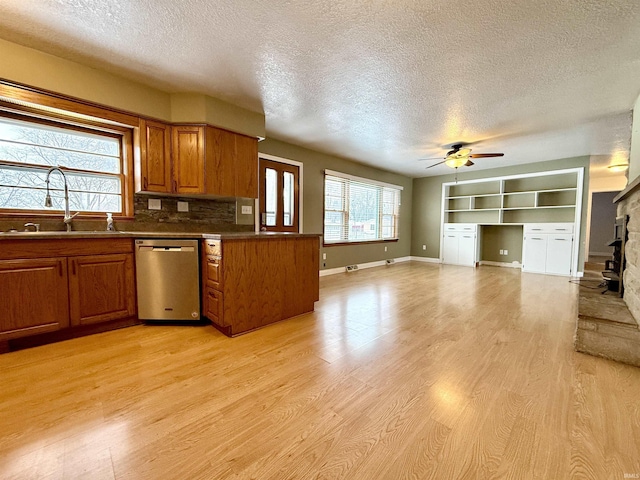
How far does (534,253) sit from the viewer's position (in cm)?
568

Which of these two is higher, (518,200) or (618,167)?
(618,167)

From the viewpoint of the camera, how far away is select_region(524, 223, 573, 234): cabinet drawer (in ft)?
17.4

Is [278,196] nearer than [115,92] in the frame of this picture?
No

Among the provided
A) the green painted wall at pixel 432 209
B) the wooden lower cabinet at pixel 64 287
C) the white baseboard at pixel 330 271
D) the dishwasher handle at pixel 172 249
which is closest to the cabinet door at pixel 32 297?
the wooden lower cabinet at pixel 64 287

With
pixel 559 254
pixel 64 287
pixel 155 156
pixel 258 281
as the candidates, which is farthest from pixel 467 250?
pixel 64 287

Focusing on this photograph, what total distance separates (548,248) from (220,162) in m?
6.28

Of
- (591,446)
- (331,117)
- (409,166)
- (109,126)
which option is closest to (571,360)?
(591,446)

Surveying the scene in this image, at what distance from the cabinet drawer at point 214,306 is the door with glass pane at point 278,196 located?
184cm

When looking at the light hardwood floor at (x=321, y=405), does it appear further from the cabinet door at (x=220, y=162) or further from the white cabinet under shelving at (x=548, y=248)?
the white cabinet under shelving at (x=548, y=248)

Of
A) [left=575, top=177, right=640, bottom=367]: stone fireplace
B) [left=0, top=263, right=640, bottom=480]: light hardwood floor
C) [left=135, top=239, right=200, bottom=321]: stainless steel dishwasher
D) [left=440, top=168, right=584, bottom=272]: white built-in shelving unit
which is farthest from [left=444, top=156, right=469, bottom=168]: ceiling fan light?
[left=135, top=239, right=200, bottom=321]: stainless steel dishwasher

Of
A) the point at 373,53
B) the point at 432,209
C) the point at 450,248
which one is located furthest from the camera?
the point at 432,209

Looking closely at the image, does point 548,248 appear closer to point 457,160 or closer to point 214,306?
point 457,160

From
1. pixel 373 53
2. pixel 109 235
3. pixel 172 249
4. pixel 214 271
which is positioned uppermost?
pixel 373 53

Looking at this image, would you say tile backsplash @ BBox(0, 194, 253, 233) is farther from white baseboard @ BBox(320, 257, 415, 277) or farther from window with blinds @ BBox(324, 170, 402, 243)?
window with blinds @ BBox(324, 170, 402, 243)
